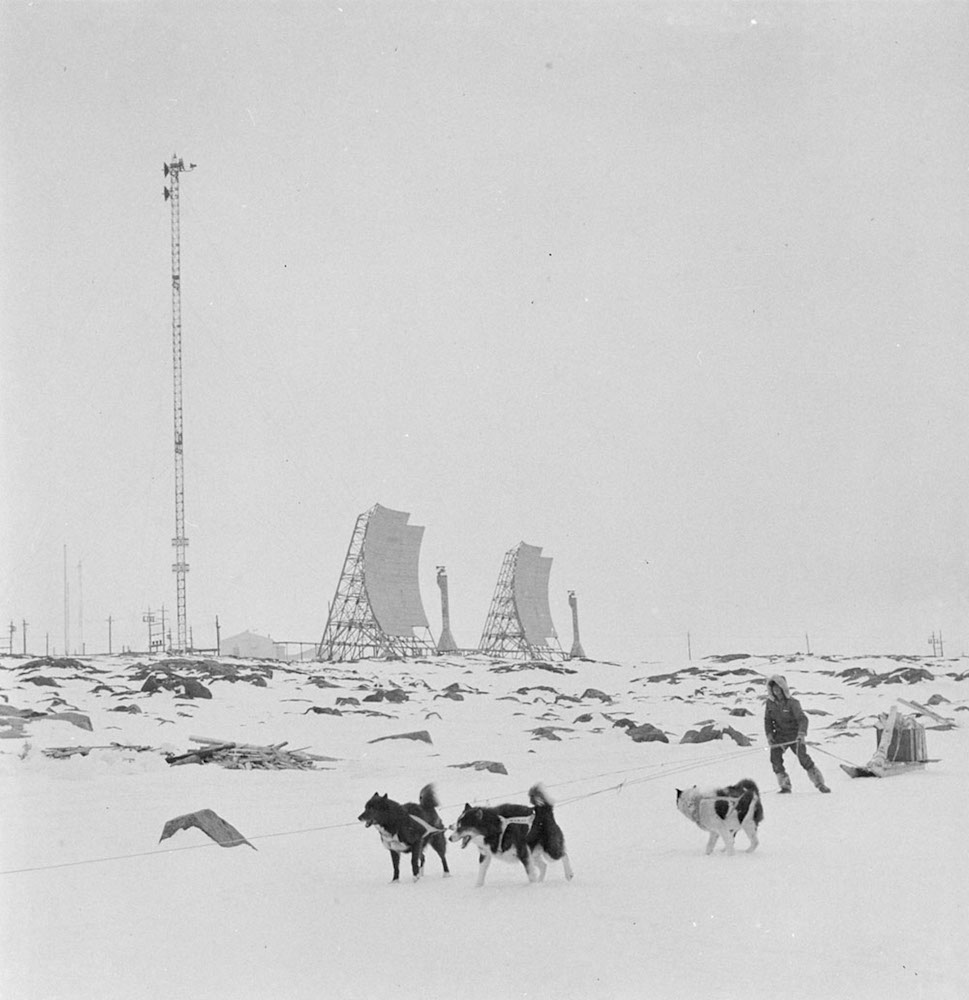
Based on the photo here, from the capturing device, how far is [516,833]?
5.65 metres

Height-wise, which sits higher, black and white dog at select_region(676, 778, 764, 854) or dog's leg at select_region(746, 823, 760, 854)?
black and white dog at select_region(676, 778, 764, 854)

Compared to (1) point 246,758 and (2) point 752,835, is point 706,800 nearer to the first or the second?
(2) point 752,835

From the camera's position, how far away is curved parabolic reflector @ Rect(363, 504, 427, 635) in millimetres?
43281

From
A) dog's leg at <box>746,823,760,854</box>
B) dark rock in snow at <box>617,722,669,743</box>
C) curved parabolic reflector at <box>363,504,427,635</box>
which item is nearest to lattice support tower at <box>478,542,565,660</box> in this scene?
curved parabolic reflector at <box>363,504,427,635</box>

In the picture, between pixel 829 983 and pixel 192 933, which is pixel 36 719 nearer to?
pixel 192 933

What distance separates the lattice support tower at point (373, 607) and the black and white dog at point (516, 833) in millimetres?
36983

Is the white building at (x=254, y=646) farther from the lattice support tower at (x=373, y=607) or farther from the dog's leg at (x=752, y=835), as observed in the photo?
the dog's leg at (x=752, y=835)

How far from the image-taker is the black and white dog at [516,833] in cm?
552

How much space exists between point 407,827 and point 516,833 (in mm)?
592

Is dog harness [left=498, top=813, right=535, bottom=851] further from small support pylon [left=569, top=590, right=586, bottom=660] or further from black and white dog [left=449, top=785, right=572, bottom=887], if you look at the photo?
small support pylon [left=569, top=590, right=586, bottom=660]

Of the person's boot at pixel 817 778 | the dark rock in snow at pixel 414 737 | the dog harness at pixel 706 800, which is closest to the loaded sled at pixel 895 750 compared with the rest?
the person's boot at pixel 817 778

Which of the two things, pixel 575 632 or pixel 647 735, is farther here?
pixel 575 632

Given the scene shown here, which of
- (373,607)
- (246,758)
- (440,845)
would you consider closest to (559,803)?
(246,758)

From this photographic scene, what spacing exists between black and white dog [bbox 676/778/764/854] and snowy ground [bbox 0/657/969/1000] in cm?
17
